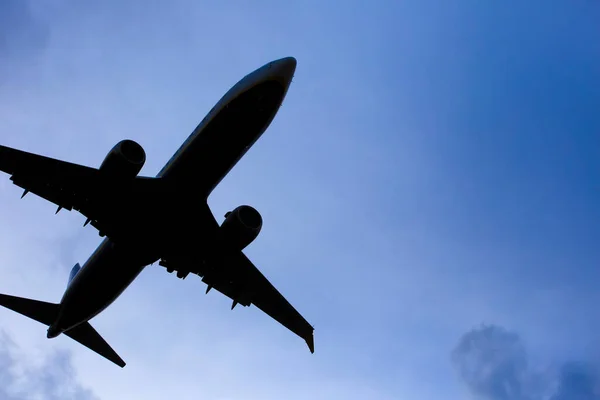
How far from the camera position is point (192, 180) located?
24484 mm

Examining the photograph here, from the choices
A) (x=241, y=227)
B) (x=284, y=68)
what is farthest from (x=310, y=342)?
(x=284, y=68)

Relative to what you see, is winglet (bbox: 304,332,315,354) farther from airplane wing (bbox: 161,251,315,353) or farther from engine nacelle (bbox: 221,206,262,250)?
engine nacelle (bbox: 221,206,262,250)

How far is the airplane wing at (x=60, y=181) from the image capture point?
76.5 ft

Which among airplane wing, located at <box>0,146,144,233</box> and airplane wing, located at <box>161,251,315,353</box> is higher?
airplane wing, located at <box>161,251,315,353</box>

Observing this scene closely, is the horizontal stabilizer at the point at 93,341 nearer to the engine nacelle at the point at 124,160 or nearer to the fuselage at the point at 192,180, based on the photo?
the fuselage at the point at 192,180

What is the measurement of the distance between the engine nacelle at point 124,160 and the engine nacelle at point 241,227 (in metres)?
4.97

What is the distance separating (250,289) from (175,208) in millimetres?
6830

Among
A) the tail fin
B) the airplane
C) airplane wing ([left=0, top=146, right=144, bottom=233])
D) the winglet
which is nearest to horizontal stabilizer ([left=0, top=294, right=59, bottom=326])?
the tail fin

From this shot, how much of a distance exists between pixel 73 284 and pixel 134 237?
543cm

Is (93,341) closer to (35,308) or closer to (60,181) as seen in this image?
(35,308)

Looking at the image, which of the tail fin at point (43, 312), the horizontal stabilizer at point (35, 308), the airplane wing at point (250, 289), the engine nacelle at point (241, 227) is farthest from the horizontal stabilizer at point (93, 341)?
the engine nacelle at point (241, 227)

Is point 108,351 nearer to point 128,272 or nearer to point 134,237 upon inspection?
point 128,272

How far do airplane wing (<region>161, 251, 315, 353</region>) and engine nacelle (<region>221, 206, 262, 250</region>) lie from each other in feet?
8.71

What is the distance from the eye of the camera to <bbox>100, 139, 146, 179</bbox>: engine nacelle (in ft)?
75.4
